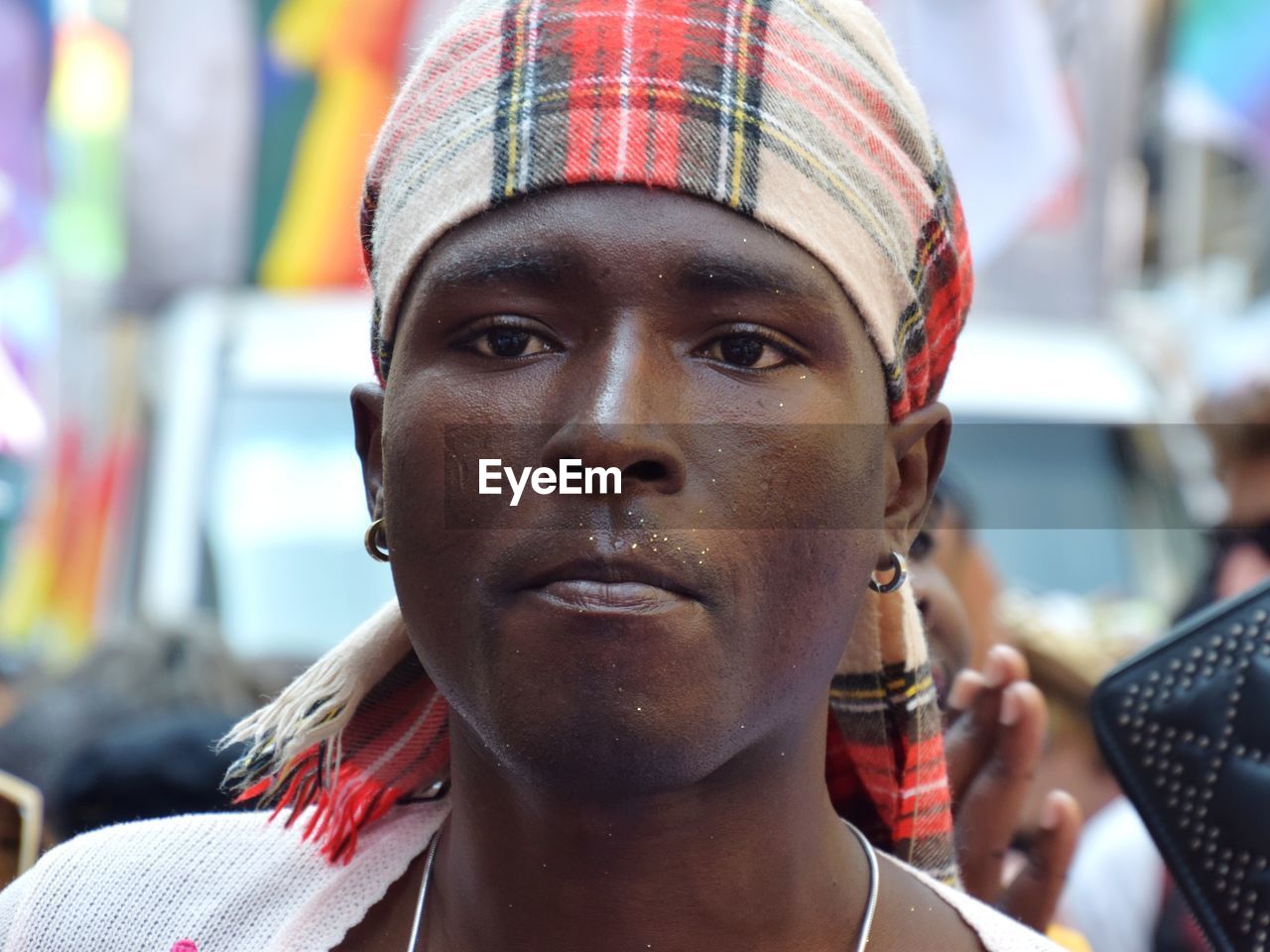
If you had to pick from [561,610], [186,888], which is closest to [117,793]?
[186,888]

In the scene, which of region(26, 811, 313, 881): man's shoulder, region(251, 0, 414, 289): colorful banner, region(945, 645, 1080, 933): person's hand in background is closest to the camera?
region(26, 811, 313, 881): man's shoulder

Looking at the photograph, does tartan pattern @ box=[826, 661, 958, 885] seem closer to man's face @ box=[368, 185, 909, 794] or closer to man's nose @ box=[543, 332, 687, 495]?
man's face @ box=[368, 185, 909, 794]

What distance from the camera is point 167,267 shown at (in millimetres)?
7293

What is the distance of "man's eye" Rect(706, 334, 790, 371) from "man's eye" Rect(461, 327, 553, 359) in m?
0.16

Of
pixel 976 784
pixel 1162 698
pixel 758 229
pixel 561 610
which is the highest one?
pixel 758 229

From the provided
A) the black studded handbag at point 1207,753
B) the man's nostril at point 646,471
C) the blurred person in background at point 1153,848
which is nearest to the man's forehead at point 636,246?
the man's nostril at point 646,471

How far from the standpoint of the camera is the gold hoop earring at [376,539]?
179cm

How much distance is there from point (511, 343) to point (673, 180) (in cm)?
22

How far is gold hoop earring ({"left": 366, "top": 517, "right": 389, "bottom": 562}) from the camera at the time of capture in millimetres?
1791

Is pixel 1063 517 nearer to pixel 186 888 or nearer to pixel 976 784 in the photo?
pixel 976 784

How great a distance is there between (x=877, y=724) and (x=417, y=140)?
33.5 inches

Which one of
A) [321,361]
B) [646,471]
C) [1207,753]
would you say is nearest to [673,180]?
[646,471]

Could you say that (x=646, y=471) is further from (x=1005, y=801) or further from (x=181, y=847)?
(x=1005, y=801)

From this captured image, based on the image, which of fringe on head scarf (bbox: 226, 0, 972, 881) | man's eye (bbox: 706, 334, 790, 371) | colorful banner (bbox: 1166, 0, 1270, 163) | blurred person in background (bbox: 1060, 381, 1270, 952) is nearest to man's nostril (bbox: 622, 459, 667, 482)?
man's eye (bbox: 706, 334, 790, 371)
